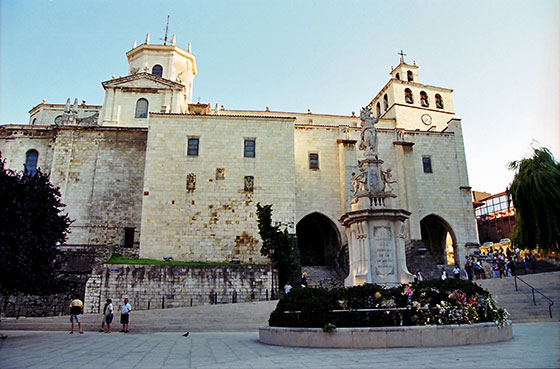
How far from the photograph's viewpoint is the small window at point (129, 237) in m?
29.3

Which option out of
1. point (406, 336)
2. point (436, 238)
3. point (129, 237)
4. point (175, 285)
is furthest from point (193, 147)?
point (406, 336)

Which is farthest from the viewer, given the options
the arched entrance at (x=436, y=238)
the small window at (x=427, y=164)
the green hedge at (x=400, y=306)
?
the arched entrance at (x=436, y=238)

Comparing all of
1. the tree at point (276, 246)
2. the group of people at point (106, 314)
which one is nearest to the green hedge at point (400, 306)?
the group of people at point (106, 314)

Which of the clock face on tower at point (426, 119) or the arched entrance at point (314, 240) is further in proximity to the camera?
the clock face on tower at point (426, 119)

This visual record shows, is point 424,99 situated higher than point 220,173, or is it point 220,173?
point 424,99

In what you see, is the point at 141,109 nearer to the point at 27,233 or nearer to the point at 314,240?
the point at 314,240

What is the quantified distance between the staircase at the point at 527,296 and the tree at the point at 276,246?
1036cm

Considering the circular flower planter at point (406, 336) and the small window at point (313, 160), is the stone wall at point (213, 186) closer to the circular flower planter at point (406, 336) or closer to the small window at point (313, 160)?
the small window at point (313, 160)

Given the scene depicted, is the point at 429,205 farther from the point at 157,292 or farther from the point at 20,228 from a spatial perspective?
the point at 20,228

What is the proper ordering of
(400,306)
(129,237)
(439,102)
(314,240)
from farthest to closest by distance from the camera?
1. (439,102)
2. (314,240)
3. (129,237)
4. (400,306)

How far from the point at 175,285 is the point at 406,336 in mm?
16316

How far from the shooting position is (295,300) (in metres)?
9.61

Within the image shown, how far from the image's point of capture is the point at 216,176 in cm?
2786

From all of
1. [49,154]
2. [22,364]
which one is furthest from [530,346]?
[49,154]
